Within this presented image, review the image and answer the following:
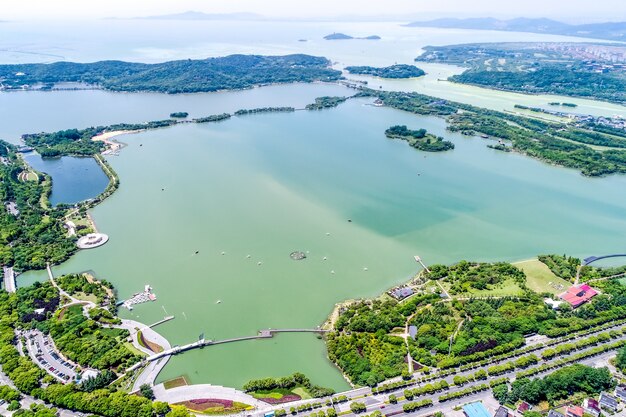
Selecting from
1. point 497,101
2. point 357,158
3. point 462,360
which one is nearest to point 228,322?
point 462,360

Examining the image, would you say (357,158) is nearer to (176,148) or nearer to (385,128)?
(385,128)

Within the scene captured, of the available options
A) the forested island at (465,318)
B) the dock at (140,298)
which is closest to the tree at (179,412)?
the forested island at (465,318)

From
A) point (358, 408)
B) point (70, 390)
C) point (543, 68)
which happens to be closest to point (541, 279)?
point (358, 408)

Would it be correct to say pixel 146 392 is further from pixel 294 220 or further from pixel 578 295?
pixel 578 295

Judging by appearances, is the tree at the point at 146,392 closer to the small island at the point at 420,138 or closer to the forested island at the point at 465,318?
the forested island at the point at 465,318

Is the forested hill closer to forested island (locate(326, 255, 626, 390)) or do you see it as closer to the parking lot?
the parking lot

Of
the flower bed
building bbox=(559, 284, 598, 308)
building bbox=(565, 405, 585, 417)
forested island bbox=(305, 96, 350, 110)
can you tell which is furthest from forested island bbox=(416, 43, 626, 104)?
the flower bed
